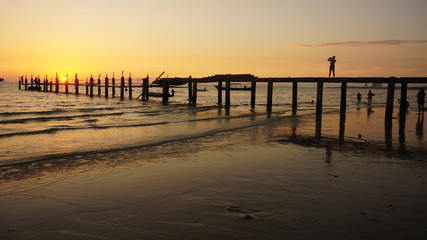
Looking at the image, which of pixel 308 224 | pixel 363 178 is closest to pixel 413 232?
pixel 308 224

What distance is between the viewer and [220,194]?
17.3ft

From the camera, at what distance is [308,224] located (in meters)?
4.04

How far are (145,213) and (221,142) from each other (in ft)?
21.2

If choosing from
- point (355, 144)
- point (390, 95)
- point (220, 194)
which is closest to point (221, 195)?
point (220, 194)

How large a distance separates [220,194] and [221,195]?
0.06m

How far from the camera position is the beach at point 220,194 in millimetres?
3918

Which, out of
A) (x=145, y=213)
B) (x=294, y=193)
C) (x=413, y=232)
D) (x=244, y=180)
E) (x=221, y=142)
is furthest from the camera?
(x=221, y=142)

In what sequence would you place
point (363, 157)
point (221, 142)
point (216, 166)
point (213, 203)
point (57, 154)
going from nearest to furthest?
1. point (213, 203)
2. point (216, 166)
3. point (363, 157)
4. point (57, 154)
5. point (221, 142)

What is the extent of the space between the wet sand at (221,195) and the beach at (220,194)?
0.01 meters

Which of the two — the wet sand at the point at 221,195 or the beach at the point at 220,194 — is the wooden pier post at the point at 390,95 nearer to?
the beach at the point at 220,194

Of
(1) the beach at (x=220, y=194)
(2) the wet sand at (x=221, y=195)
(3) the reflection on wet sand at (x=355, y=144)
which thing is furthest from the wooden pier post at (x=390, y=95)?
(2) the wet sand at (x=221, y=195)

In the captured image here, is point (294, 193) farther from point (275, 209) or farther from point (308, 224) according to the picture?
point (308, 224)

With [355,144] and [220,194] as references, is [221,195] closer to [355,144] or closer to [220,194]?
[220,194]

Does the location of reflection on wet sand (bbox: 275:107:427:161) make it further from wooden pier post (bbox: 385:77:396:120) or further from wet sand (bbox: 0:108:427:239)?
wooden pier post (bbox: 385:77:396:120)
